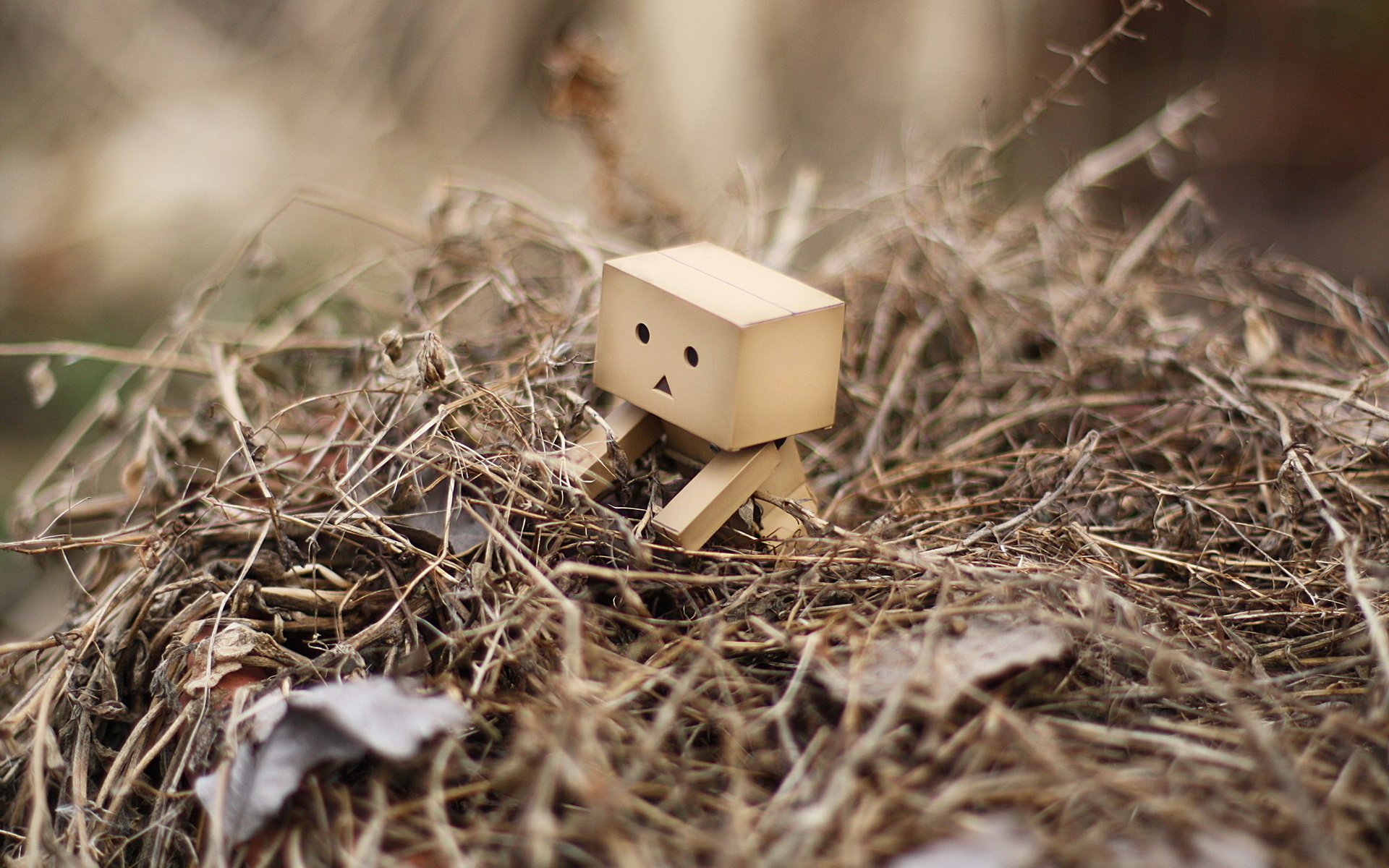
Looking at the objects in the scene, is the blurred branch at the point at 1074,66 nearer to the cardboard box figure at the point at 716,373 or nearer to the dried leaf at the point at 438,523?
the cardboard box figure at the point at 716,373

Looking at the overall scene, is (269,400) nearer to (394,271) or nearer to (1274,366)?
(394,271)

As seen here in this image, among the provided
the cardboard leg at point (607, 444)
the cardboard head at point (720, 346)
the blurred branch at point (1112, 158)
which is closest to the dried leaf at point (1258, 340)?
the blurred branch at point (1112, 158)

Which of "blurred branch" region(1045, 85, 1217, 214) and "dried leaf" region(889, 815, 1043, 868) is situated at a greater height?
"blurred branch" region(1045, 85, 1217, 214)

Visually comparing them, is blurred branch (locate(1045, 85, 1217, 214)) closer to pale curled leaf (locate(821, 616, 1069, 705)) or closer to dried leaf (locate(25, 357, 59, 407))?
pale curled leaf (locate(821, 616, 1069, 705))

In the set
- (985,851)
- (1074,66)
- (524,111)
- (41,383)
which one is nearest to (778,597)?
(985,851)

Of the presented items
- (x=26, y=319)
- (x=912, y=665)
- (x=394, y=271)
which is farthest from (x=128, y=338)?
(x=912, y=665)

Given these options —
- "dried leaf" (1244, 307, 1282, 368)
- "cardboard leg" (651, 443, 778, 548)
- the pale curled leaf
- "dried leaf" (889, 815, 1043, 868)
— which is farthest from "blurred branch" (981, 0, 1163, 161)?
"dried leaf" (889, 815, 1043, 868)
